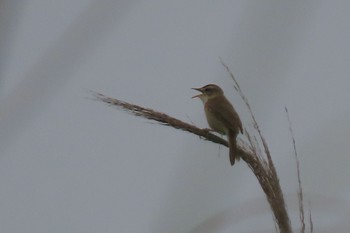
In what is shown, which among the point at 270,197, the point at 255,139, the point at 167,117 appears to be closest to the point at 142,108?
the point at 167,117

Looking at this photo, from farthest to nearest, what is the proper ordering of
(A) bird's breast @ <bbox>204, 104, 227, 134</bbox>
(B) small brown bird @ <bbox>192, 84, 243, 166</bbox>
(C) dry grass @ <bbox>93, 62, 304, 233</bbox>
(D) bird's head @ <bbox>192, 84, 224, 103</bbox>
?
(D) bird's head @ <bbox>192, 84, 224, 103</bbox> → (A) bird's breast @ <bbox>204, 104, 227, 134</bbox> → (B) small brown bird @ <bbox>192, 84, 243, 166</bbox> → (C) dry grass @ <bbox>93, 62, 304, 233</bbox>

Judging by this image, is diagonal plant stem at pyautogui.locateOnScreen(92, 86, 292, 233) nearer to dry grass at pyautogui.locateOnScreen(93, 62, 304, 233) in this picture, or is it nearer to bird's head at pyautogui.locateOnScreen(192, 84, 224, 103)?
dry grass at pyautogui.locateOnScreen(93, 62, 304, 233)

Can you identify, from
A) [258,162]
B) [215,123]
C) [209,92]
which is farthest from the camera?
[209,92]

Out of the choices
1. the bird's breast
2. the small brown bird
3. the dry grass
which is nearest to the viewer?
the dry grass

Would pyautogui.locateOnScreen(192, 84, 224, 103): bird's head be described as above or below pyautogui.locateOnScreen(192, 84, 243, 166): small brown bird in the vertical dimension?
above

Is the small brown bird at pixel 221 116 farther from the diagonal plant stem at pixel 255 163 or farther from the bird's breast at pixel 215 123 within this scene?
the diagonal plant stem at pixel 255 163

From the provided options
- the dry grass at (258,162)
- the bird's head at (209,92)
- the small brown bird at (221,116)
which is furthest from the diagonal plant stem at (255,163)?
the bird's head at (209,92)

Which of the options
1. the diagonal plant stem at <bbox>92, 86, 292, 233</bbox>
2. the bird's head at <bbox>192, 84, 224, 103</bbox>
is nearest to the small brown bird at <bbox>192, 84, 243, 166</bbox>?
the bird's head at <bbox>192, 84, 224, 103</bbox>

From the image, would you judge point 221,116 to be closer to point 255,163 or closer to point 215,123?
point 215,123

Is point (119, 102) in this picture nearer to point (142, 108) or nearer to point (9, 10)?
point (142, 108)

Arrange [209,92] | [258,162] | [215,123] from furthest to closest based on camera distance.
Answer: [209,92]
[215,123]
[258,162]

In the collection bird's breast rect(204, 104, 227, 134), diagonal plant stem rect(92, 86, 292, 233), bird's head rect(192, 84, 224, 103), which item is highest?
bird's head rect(192, 84, 224, 103)

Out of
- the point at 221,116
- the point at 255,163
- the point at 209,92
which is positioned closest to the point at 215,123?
the point at 221,116
